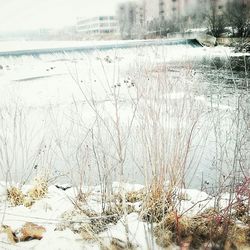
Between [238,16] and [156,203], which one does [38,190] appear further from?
[238,16]

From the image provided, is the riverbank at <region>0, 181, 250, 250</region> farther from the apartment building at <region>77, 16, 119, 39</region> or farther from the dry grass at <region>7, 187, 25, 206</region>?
the apartment building at <region>77, 16, 119, 39</region>

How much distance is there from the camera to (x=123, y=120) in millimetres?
6820

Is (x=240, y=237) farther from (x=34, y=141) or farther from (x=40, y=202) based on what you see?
(x=34, y=141)

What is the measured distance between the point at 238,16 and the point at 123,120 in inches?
1156

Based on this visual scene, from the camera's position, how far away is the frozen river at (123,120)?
120 inches

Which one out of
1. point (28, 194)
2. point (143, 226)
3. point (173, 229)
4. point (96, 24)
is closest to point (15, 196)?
point (28, 194)

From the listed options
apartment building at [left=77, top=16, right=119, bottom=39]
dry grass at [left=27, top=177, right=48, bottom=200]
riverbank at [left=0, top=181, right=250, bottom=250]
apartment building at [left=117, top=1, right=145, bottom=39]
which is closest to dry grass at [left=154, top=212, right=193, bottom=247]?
riverbank at [left=0, top=181, right=250, bottom=250]

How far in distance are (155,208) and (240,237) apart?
726 mm

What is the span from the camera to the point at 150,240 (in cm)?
303

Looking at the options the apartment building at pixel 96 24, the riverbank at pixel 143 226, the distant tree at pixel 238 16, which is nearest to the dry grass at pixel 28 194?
the riverbank at pixel 143 226

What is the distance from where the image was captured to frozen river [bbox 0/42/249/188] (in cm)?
306

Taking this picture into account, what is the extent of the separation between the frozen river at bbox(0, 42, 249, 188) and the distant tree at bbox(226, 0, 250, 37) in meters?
12.9

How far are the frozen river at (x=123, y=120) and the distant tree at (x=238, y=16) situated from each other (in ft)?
42.2

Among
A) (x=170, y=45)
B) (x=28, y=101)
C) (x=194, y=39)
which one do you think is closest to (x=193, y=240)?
(x=28, y=101)
